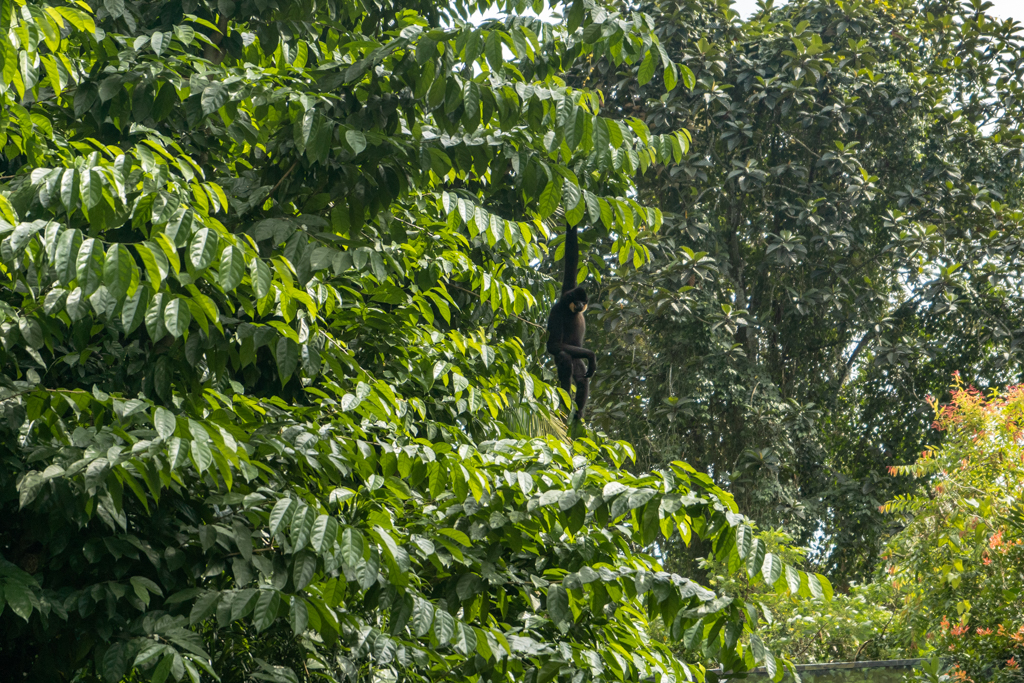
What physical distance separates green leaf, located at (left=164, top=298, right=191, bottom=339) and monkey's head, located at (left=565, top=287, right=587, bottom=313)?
1304mm

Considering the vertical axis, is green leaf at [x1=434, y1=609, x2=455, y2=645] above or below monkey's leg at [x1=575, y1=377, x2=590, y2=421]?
below

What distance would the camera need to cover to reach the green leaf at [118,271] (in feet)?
5.64

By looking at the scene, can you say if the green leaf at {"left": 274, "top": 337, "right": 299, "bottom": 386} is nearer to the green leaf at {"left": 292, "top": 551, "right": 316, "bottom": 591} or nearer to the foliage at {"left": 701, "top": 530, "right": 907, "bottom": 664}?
the green leaf at {"left": 292, "top": 551, "right": 316, "bottom": 591}

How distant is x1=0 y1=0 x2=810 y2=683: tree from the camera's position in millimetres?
1968

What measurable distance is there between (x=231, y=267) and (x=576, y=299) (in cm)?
123

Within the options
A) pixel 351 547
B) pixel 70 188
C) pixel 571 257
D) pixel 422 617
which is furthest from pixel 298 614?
pixel 571 257

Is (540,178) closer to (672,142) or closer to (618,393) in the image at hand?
(672,142)

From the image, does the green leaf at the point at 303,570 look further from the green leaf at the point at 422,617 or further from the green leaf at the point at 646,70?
the green leaf at the point at 646,70

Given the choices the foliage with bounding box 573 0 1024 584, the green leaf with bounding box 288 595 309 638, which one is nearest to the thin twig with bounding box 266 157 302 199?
the green leaf with bounding box 288 595 309 638

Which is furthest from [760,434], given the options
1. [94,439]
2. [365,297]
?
[94,439]

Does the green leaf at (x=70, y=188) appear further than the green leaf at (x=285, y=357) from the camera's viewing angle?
No

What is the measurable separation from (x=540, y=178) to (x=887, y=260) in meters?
9.49

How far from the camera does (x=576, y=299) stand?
287 centimetres

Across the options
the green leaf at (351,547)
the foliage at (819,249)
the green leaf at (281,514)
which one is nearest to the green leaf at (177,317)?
the green leaf at (281,514)
